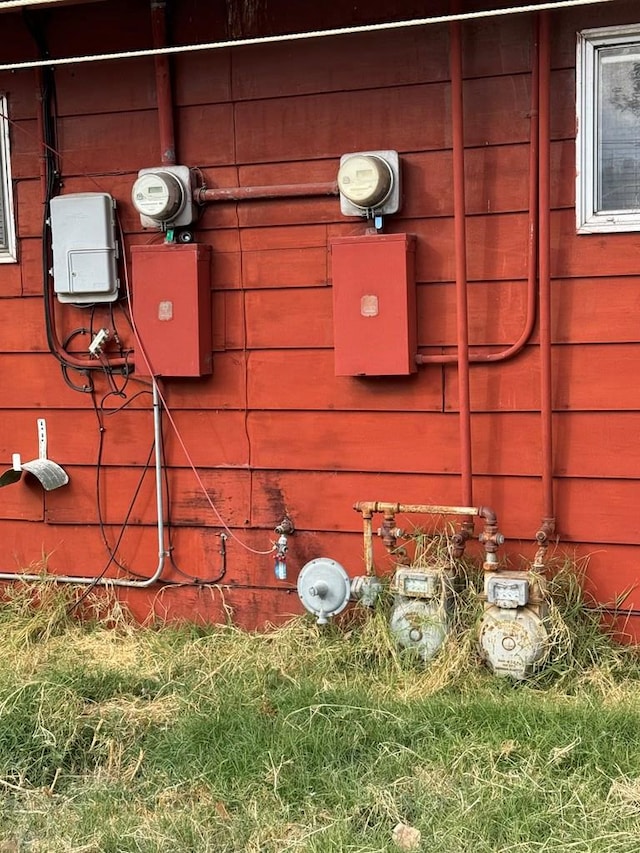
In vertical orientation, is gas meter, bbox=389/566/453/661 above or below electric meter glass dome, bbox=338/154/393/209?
below

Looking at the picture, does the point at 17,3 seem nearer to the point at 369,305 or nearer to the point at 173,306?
the point at 173,306

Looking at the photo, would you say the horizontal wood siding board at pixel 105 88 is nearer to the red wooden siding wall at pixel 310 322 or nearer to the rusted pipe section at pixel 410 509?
the red wooden siding wall at pixel 310 322

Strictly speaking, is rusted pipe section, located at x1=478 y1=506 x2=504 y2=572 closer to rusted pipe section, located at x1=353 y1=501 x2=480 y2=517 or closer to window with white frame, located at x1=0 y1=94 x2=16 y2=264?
rusted pipe section, located at x1=353 y1=501 x2=480 y2=517

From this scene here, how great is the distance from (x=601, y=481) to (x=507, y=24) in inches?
69.0

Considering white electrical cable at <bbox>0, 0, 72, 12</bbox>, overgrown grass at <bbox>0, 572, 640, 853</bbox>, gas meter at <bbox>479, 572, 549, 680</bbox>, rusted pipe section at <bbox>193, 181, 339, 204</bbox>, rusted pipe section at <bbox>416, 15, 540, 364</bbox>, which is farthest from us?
rusted pipe section at <bbox>193, 181, 339, 204</bbox>

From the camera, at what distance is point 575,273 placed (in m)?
3.46

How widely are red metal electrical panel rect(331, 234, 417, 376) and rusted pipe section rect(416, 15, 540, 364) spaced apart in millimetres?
198

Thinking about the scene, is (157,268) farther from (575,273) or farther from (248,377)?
(575,273)

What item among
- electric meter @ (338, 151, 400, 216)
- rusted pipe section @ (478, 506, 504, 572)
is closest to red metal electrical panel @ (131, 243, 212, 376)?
electric meter @ (338, 151, 400, 216)

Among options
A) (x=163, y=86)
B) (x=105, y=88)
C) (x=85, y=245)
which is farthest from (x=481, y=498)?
(x=105, y=88)

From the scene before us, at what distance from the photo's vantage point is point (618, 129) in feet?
11.1

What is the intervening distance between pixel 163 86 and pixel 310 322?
1151mm

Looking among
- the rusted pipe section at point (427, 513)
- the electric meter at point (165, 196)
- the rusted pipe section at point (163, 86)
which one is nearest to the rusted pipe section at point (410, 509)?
the rusted pipe section at point (427, 513)

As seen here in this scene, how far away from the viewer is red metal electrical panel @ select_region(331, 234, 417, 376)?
3539 mm
